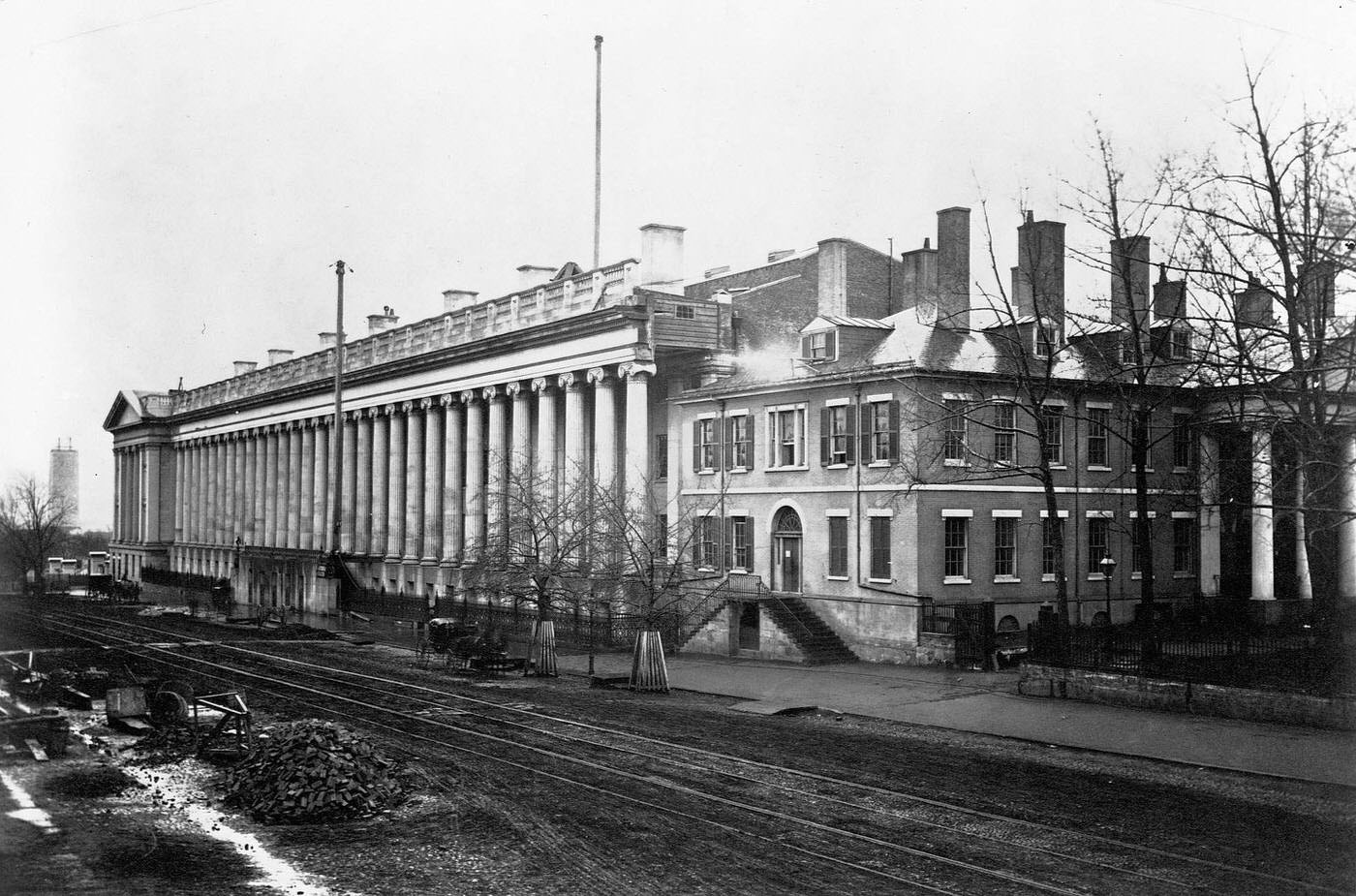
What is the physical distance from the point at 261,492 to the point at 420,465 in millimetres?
31307

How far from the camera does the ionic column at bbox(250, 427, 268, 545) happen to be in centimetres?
9384

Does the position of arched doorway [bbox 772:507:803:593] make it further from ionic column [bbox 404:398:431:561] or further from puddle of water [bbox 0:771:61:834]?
ionic column [bbox 404:398:431:561]

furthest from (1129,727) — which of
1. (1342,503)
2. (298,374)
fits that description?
(298,374)

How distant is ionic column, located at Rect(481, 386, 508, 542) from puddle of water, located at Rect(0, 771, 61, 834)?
97.4ft

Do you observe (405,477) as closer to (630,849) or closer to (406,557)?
(406,557)

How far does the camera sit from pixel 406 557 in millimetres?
67688

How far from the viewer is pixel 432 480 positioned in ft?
221

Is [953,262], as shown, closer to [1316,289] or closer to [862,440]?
[862,440]

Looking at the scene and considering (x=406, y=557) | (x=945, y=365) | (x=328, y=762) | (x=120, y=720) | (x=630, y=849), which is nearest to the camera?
(x=630, y=849)

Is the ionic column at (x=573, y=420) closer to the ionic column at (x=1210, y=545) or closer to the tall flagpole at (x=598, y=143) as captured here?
the tall flagpole at (x=598, y=143)

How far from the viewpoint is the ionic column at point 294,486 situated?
87.3 meters

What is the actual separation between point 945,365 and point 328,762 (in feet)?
83.6

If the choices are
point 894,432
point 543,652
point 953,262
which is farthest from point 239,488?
point 894,432

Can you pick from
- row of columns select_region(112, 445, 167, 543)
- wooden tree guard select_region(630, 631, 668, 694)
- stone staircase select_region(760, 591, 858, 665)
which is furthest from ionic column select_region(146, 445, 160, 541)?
wooden tree guard select_region(630, 631, 668, 694)
